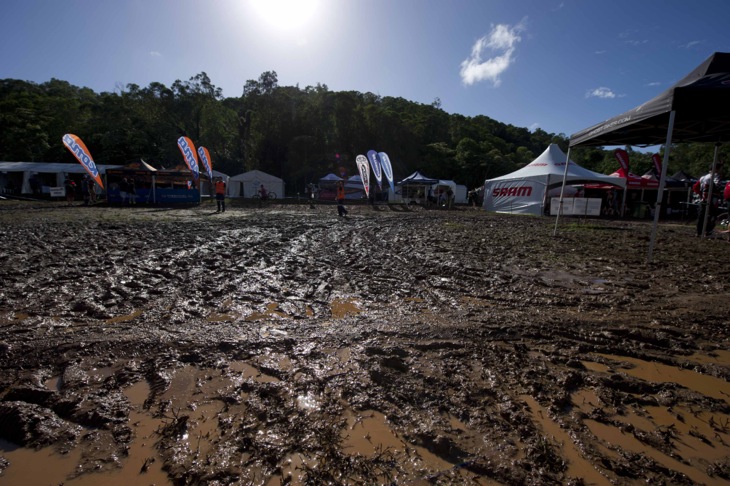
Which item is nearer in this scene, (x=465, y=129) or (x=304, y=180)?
(x=304, y=180)

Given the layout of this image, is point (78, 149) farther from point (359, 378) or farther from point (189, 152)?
point (359, 378)

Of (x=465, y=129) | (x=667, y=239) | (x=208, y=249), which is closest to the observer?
(x=208, y=249)

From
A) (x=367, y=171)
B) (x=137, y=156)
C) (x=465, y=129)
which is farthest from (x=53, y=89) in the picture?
(x=465, y=129)

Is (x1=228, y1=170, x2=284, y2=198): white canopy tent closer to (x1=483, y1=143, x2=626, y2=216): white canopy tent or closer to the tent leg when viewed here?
(x1=483, y1=143, x2=626, y2=216): white canopy tent

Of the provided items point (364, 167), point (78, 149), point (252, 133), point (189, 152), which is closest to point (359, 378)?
point (189, 152)

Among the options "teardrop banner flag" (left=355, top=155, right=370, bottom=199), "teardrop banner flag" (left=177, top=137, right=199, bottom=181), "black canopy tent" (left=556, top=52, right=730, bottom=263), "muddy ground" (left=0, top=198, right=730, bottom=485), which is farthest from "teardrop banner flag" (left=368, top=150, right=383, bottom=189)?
"muddy ground" (left=0, top=198, right=730, bottom=485)

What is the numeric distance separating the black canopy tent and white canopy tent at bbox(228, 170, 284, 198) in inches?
1041

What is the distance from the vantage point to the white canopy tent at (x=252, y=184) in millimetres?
31375

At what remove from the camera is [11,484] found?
59.0 inches

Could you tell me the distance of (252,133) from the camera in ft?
148

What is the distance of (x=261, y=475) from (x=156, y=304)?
9.50ft

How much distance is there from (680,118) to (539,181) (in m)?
11.7

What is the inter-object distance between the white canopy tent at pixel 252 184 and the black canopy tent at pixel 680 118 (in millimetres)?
26435

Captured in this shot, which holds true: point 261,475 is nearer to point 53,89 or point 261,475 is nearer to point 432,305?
point 432,305
